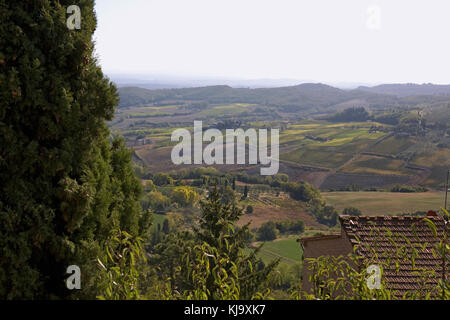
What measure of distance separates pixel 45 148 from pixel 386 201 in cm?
6605

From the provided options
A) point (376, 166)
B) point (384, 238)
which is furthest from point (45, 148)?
point (376, 166)

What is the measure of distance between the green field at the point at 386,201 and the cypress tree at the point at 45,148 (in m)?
56.6

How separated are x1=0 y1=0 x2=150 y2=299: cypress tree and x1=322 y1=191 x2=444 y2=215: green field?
56610 mm

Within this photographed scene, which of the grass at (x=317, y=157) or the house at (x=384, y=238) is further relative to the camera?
the grass at (x=317, y=157)

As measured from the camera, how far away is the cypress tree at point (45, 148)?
4.10 m

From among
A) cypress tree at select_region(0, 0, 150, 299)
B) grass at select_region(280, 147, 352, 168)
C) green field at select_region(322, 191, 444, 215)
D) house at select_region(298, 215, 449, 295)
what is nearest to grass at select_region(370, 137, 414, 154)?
grass at select_region(280, 147, 352, 168)

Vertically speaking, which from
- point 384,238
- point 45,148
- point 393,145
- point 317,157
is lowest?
point 317,157

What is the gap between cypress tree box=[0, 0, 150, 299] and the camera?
4.10 meters

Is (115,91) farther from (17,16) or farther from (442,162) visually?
(442,162)

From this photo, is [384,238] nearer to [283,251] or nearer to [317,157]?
[283,251]

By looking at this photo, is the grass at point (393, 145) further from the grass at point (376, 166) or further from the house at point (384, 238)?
the house at point (384, 238)

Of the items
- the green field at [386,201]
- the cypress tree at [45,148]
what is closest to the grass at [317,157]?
the green field at [386,201]

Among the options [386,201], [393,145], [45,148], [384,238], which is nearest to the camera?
[45,148]

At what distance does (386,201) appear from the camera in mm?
64312
